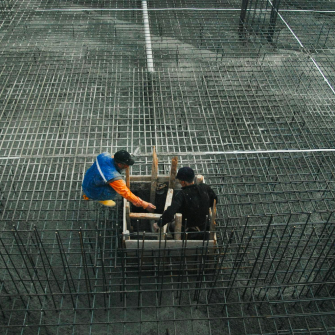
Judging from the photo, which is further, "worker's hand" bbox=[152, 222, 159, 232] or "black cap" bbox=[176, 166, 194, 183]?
"worker's hand" bbox=[152, 222, 159, 232]

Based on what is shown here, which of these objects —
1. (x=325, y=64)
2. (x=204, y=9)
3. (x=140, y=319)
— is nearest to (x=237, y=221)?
(x=140, y=319)

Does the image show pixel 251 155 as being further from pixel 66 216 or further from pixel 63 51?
pixel 63 51

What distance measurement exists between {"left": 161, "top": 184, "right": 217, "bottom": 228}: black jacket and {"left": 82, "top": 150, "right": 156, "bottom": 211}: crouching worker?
328mm

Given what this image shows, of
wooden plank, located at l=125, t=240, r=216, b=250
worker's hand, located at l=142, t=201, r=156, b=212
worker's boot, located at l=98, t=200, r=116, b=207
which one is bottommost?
worker's boot, located at l=98, t=200, r=116, b=207

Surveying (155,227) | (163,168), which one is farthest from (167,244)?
(163,168)

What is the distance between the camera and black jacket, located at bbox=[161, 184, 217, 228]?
4.37 meters

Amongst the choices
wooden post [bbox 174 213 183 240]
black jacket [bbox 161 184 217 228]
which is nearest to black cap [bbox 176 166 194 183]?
black jacket [bbox 161 184 217 228]

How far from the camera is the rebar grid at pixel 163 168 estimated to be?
14.0 ft

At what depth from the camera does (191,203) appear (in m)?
4.45

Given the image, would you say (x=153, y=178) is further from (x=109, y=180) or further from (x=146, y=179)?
(x=109, y=180)

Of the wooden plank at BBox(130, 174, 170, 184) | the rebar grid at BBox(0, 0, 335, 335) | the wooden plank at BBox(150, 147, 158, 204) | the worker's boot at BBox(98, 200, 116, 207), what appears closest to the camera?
the rebar grid at BBox(0, 0, 335, 335)

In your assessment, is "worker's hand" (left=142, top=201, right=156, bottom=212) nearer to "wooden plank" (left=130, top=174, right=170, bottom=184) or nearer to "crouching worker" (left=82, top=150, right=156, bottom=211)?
"crouching worker" (left=82, top=150, right=156, bottom=211)

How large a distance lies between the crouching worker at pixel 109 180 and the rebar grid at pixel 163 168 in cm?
35

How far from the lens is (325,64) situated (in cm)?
848
